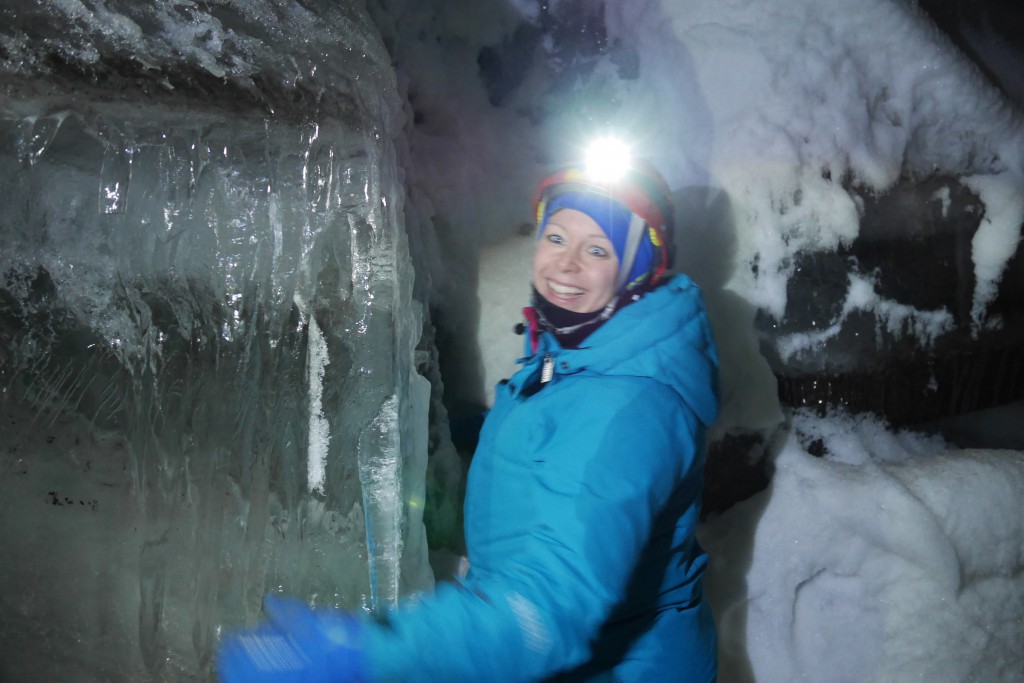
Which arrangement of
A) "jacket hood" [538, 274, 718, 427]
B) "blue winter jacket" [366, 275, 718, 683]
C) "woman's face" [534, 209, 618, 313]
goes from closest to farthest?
"blue winter jacket" [366, 275, 718, 683]
"jacket hood" [538, 274, 718, 427]
"woman's face" [534, 209, 618, 313]

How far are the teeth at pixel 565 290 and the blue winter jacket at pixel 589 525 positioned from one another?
0.10 m

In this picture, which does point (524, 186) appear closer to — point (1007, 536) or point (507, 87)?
point (507, 87)

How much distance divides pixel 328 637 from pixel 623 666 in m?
0.57

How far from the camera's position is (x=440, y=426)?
189 cm

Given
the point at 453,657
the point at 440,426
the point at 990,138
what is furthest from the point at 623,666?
the point at 990,138

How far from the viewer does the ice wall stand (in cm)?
147

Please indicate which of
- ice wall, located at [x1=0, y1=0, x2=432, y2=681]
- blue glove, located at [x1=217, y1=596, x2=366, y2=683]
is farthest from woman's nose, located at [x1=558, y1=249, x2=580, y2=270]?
blue glove, located at [x1=217, y1=596, x2=366, y2=683]

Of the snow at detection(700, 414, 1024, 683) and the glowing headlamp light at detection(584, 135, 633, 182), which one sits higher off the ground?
the glowing headlamp light at detection(584, 135, 633, 182)

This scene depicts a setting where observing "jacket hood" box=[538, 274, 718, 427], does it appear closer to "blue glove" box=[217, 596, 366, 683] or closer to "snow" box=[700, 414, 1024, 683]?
"blue glove" box=[217, 596, 366, 683]

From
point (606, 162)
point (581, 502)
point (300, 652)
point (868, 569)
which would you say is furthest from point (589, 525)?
point (868, 569)

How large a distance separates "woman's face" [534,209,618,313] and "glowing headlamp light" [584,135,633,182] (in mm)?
101

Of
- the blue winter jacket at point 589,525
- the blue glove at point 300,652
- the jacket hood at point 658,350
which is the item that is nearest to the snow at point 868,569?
the blue winter jacket at point 589,525

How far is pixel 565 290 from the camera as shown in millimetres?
1464

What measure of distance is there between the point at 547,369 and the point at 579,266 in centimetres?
21
